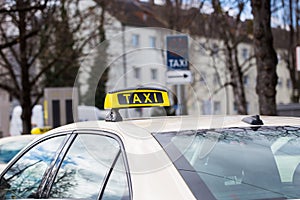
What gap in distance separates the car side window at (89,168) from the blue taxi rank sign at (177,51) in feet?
12.4

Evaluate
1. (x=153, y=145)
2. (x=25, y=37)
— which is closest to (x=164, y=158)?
(x=153, y=145)

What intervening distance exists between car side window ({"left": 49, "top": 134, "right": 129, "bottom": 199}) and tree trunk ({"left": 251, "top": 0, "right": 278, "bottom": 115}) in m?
8.08

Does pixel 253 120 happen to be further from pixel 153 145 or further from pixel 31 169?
pixel 31 169

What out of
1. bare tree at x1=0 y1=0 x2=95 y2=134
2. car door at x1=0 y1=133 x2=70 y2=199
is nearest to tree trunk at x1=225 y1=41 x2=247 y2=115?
bare tree at x1=0 y1=0 x2=95 y2=134

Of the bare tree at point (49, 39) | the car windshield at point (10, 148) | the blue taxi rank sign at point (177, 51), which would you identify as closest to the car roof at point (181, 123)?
the blue taxi rank sign at point (177, 51)

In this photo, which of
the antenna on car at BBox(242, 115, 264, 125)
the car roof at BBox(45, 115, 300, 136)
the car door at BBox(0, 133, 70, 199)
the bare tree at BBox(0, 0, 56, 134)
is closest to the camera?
the car roof at BBox(45, 115, 300, 136)

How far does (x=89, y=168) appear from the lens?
3.66 m

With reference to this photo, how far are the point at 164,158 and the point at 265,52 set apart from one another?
865 cm

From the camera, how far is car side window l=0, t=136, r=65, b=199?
13.4 ft

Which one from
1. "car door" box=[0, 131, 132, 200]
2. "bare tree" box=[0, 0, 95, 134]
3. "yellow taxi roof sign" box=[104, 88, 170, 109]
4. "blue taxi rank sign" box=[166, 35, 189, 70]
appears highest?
"bare tree" box=[0, 0, 95, 134]

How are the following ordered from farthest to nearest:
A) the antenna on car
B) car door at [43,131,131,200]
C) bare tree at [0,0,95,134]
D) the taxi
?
bare tree at [0,0,95,134]
the antenna on car
car door at [43,131,131,200]
the taxi

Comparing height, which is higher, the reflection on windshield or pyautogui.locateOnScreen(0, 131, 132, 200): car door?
pyautogui.locateOnScreen(0, 131, 132, 200): car door

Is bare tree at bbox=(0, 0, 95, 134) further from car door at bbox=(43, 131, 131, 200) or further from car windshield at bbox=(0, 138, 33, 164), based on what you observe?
car door at bbox=(43, 131, 131, 200)

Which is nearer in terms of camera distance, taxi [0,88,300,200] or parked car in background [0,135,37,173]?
taxi [0,88,300,200]
